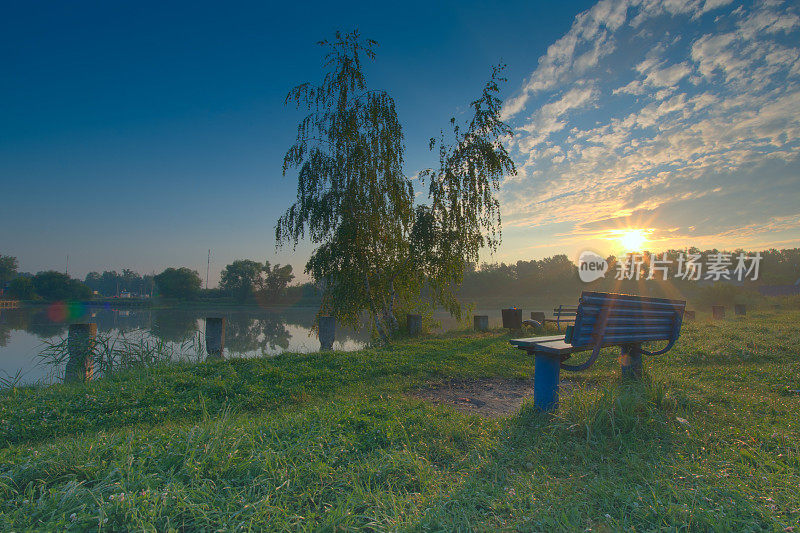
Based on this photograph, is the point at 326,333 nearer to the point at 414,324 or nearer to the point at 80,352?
the point at 414,324

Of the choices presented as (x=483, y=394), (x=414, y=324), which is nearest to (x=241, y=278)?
(x=414, y=324)

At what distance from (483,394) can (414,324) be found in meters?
6.41

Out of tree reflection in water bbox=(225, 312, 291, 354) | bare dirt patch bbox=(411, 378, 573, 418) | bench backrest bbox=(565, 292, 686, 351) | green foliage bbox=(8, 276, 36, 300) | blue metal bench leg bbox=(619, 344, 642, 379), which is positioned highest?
green foliage bbox=(8, 276, 36, 300)

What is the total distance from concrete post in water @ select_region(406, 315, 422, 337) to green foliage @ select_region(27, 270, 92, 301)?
51.4 m

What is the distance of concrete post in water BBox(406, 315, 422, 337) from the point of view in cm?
1159

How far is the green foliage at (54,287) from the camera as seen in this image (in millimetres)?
43344

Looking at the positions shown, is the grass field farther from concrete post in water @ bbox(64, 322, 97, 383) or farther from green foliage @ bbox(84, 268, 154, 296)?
green foliage @ bbox(84, 268, 154, 296)

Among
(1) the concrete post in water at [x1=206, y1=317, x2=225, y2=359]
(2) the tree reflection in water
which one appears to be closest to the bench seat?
(1) the concrete post in water at [x1=206, y1=317, x2=225, y2=359]

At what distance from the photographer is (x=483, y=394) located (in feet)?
17.3

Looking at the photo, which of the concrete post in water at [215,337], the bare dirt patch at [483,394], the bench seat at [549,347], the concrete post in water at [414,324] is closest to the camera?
the bench seat at [549,347]

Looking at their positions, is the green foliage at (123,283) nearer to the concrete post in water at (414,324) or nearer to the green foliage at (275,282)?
the green foliage at (275,282)

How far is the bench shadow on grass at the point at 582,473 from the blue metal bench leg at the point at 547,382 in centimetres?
11

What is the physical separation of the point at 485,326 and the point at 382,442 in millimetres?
10383

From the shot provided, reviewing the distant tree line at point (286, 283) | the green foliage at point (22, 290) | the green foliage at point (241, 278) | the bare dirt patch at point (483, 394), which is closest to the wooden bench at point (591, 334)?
the bare dirt patch at point (483, 394)
